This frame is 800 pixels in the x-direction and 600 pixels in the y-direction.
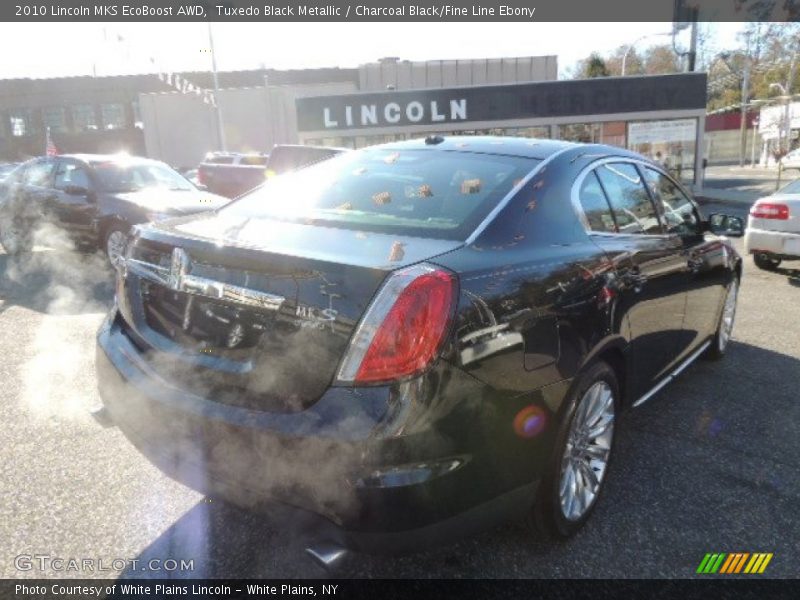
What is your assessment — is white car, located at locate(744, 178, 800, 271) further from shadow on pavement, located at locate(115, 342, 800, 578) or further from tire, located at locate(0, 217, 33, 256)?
tire, located at locate(0, 217, 33, 256)

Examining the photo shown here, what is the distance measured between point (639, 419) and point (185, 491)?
2564mm

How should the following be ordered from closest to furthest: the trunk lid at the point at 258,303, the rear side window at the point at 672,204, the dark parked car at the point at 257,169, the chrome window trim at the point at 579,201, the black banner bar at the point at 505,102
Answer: the trunk lid at the point at 258,303 → the chrome window trim at the point at 579,201 → the rear side window at the point at 672,204 → the dark parked car at the point at 257,169 → the black banner bar at the point at 505,102

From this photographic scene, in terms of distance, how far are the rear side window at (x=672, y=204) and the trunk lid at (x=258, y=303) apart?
6.42 feet

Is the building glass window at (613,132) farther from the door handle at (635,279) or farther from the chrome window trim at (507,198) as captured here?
the chrome window trim at (507,198)

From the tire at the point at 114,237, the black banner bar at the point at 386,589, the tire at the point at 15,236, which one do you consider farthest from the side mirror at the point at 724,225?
the tire at the point at 15,236

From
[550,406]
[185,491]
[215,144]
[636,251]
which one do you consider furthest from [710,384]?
[215,144]

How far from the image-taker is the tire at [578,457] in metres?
2.42

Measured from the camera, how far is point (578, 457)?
2.65 meters

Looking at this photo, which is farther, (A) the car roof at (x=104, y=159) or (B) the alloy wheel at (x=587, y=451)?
(A) the car roof at (x=104, y=159)

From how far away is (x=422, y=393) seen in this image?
192 cm

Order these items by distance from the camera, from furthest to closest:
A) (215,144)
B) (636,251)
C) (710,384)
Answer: (215,144), (710,384), (636,251)

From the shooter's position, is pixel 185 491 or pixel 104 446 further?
pixel 104 446

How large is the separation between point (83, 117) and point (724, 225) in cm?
→ 5897

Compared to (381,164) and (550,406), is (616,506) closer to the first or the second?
(550,406)
